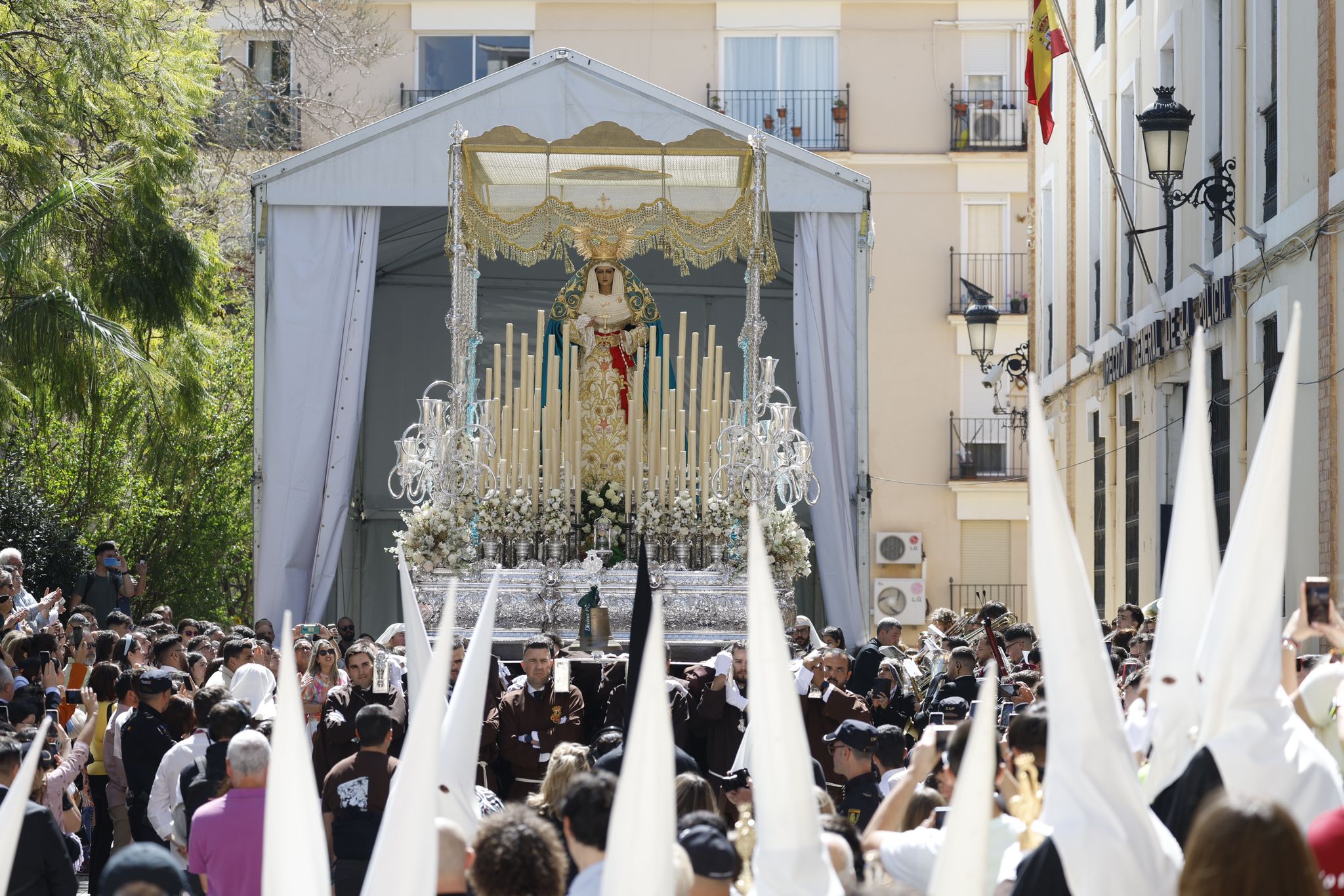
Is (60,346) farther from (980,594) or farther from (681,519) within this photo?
(980,594)

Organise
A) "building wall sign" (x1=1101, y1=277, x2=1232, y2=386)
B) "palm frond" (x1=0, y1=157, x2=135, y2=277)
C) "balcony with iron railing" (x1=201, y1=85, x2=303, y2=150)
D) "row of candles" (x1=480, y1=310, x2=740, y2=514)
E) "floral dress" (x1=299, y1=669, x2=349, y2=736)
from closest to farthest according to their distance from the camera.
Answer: "floral dress" (x1=299, y1=669, x2=349, y2=736)
"palm frond" (x1=0, y1=157, x2=135, y2=277)
"row of candles" (x1=480, y1=310, x2=740, y2=514)
"building wall sign" (x1=1101, y1=277, x2=1232, y2=386)
"balcony with iron railing" (x1=201, y1=85, x2=303, y2=150)

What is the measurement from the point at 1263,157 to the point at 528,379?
18.0ft

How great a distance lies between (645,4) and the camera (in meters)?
25.4

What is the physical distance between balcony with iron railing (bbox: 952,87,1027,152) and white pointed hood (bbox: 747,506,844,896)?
22.2 metres

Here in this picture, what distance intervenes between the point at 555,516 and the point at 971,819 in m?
9.56

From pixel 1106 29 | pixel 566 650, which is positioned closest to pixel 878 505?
pixel 1106 29

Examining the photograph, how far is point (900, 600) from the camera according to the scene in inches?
961

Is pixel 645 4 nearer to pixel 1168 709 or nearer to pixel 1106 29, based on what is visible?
pixel 1106 29

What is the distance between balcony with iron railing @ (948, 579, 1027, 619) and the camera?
974 inches

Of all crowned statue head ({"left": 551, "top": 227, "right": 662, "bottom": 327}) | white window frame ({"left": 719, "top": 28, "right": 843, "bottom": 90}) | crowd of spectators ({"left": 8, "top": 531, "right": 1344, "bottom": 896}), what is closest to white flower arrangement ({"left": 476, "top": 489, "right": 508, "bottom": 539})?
crowd of spectators ({"left": 8, "top": 531, "right": 1344, "bottom": 896})

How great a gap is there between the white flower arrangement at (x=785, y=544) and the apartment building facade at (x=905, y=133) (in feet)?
39.9

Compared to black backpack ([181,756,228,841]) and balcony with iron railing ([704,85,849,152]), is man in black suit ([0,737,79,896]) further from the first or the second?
balcony with iron railing ([704,85,849,152])

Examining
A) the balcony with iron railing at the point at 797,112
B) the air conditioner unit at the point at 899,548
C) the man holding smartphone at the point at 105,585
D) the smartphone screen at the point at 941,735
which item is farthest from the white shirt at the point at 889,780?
the balcony with iron railing at the point at 797,112

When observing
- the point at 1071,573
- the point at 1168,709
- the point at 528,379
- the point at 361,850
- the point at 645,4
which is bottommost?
the point at 361,850
